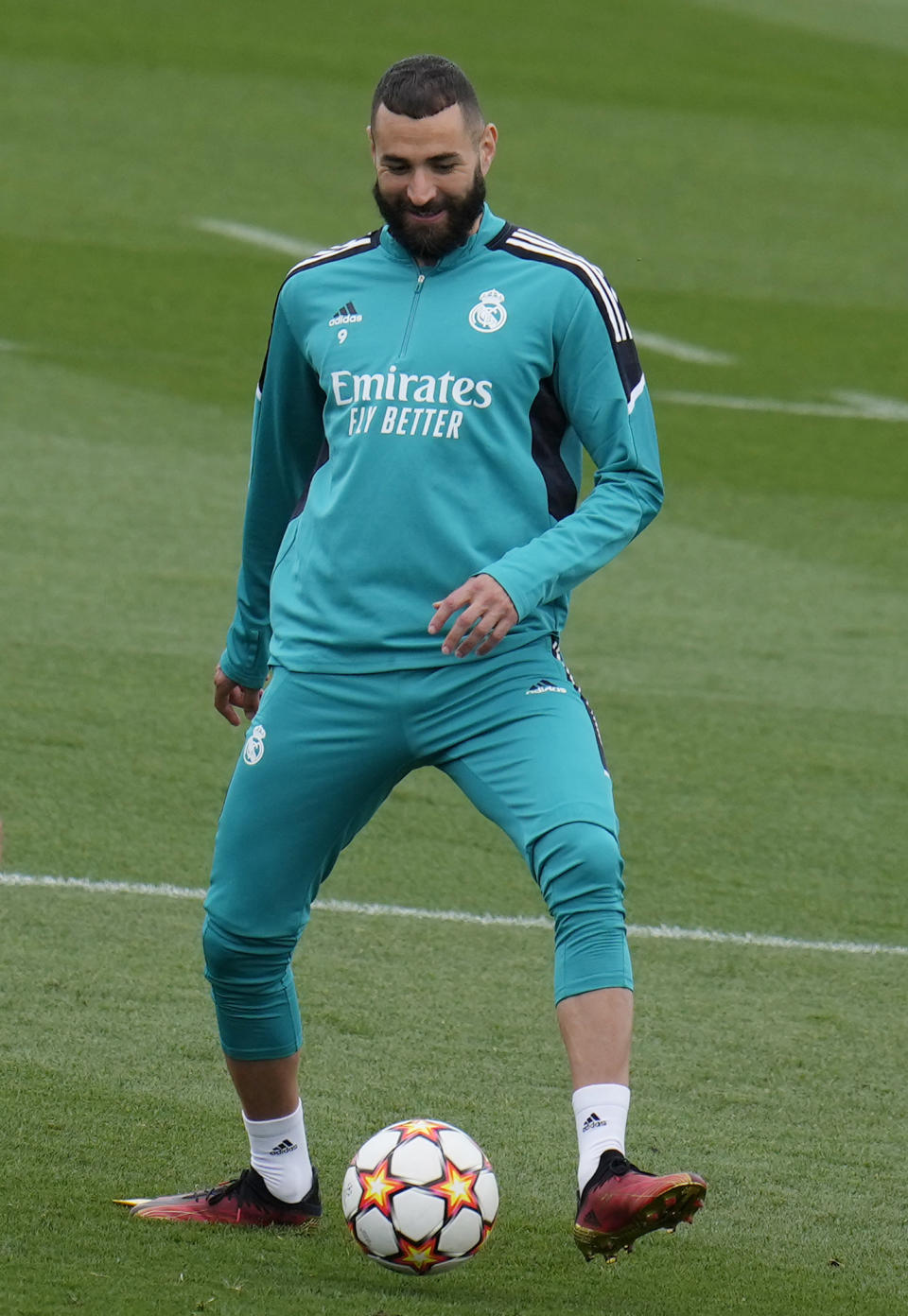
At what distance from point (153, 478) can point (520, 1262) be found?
363 inches

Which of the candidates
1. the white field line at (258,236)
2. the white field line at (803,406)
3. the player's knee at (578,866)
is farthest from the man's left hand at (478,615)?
the white field line at (258,236)

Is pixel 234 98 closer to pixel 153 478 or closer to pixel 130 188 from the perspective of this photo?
pixel 130 188

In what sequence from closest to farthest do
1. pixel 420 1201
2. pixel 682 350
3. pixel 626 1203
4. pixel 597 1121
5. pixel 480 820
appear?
1. pixel 626 1203
2. pixel 597 1121
3. pixel 420 1201
4. pixel 480 820
5. pixel 682 350

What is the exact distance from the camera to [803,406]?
16.4 metres

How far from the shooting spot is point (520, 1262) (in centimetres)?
451

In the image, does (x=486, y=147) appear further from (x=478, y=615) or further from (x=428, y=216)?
(x=478, y=615)

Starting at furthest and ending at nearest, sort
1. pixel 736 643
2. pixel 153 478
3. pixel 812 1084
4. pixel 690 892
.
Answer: pixel 153 478
pixel 736 643
pixel 690 892
pixel 812 1084

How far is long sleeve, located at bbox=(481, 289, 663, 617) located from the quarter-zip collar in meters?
0.27

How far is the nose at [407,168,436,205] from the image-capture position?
4.29 meters

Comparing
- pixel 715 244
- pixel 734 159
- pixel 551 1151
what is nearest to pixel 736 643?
pixel 551 1151

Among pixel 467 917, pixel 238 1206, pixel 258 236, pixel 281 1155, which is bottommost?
pixel 258 236

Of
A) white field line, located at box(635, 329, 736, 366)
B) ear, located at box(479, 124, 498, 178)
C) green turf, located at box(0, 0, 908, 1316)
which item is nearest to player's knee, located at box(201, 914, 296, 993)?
green turf, located at box(0, 0, 908, 1316)

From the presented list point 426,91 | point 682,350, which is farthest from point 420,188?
point 682,350

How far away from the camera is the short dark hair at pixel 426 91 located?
4.29m
